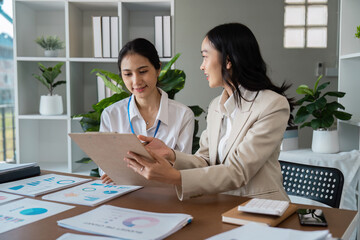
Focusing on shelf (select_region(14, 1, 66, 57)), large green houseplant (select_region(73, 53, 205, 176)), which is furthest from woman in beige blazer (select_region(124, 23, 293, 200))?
shelf (select_region(14, 1, 66, 57))

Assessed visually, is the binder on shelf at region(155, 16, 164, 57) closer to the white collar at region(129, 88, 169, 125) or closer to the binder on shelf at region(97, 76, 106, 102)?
the binder on shelf at region(97, 76, 106, 102)

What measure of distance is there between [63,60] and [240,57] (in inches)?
68.1

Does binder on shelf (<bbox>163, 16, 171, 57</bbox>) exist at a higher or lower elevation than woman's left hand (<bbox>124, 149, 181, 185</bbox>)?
higher

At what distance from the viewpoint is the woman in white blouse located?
6.07 feet

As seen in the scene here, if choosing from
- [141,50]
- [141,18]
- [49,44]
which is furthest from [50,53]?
[141,50]

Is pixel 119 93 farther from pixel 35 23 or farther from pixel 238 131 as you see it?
pixel 35 23

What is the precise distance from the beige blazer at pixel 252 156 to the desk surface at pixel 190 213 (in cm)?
9

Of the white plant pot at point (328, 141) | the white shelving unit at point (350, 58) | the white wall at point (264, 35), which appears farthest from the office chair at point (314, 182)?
the white wall at point (264, 35)

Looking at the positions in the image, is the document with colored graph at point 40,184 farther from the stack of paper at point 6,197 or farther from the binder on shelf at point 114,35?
the binder on shelf at point 114,35

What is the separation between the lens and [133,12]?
9.73ft

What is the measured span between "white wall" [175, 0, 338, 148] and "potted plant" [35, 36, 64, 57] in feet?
3.76

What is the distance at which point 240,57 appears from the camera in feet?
4.38

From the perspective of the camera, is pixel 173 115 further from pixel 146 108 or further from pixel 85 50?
pixel 85 50

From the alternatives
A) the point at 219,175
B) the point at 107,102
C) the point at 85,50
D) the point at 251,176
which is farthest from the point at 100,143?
the point at 85,50
